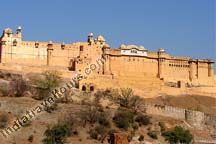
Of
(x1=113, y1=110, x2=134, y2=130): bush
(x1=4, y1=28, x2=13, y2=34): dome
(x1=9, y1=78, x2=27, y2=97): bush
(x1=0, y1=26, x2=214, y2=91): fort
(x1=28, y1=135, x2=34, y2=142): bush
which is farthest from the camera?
(x1=4, y1=28, x2=13, y2=34): dome

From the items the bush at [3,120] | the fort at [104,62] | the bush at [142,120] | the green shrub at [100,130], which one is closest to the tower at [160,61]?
the fort at [104,62]

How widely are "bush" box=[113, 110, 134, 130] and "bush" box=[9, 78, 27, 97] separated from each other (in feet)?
29.4

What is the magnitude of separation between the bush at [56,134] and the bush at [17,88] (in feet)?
30.6

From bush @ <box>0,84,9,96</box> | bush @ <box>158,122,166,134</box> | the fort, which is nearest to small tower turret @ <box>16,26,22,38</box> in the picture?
the fort

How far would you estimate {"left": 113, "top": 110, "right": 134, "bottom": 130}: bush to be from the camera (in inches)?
1767

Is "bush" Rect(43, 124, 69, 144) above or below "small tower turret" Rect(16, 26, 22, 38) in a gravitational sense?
below

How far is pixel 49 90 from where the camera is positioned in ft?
165

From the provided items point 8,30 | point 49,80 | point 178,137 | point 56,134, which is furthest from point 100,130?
point 8,30

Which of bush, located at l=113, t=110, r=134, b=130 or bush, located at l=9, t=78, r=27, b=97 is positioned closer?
bush, located at l=113, t=110, r=134, b=130

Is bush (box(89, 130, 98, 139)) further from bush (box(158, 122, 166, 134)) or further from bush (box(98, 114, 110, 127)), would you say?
bush (box(158, 122, 166, 134))

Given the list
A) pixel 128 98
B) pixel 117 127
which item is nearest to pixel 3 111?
pixel 117 127

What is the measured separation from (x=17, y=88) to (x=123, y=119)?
411 inches

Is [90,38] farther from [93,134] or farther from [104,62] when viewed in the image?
[93,134]

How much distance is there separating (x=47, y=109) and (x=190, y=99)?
77.4ft
